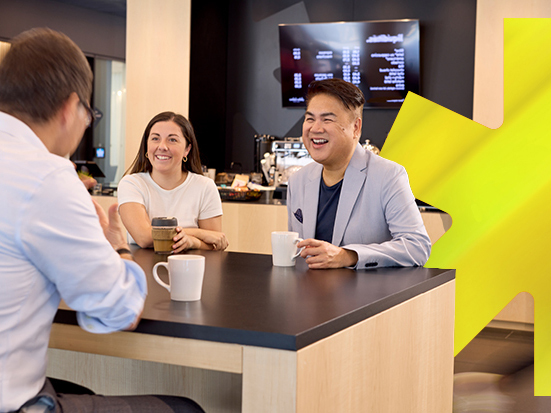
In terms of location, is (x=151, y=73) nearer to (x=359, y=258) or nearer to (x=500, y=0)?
(x=500, y=0)

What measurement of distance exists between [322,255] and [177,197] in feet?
3.29

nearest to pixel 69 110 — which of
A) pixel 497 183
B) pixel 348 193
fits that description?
pixel 348 193

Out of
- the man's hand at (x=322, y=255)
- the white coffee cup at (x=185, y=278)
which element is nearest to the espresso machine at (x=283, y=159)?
the man's hand at (x=322, y=255)

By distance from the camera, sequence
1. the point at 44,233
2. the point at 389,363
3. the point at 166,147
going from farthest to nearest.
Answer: the point at 166,147, the point at 389,363, the point at 44,233

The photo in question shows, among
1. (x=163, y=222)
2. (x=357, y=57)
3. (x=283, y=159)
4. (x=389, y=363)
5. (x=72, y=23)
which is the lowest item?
(x=389, y=363)

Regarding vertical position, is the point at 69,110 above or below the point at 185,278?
above

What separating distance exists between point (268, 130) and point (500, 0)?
2.48 metres

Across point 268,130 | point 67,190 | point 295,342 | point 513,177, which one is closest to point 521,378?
point 513,177

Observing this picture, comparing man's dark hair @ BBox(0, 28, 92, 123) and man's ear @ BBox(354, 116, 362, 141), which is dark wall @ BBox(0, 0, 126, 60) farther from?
man's dark hair @ BBox(0, 28, 92, 123)

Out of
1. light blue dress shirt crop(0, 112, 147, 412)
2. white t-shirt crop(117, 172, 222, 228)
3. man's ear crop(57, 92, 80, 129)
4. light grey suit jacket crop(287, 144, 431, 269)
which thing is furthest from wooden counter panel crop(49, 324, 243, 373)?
white t-shirt crop(117, 172, 222, 228)

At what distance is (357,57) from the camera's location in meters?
5.52

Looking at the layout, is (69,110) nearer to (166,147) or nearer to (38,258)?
(38,258)

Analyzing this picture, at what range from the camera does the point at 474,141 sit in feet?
10.2

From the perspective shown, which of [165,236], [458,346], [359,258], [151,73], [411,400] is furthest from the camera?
[151,73]
